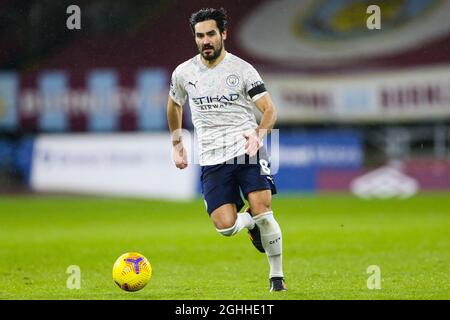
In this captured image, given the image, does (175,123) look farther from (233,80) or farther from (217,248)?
(217,248)

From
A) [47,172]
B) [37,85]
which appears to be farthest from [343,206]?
[37,85]

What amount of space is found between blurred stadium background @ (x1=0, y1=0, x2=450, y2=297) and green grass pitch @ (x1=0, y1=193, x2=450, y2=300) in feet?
3.66

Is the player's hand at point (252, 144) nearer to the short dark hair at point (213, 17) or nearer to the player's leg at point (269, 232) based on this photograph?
the player's leg at point (269, 232)

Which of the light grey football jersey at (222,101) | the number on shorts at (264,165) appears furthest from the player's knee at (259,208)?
the light grey football jersey at (222,101)

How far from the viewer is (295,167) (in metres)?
21.0

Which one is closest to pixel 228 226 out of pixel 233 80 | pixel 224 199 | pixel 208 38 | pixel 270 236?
pixel 224 199

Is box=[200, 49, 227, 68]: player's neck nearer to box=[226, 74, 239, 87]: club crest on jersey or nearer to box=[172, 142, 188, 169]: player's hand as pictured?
box=[226, 74, 239, 87]: club crest on jersey

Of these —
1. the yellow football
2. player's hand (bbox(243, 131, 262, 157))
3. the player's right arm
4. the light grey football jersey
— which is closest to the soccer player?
the light grey football jersey

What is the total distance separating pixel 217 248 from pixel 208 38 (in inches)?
183

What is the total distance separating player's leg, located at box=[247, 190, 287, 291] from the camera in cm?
782

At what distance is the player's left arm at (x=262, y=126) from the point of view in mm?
7418

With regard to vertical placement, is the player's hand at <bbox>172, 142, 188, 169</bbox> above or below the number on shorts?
above
